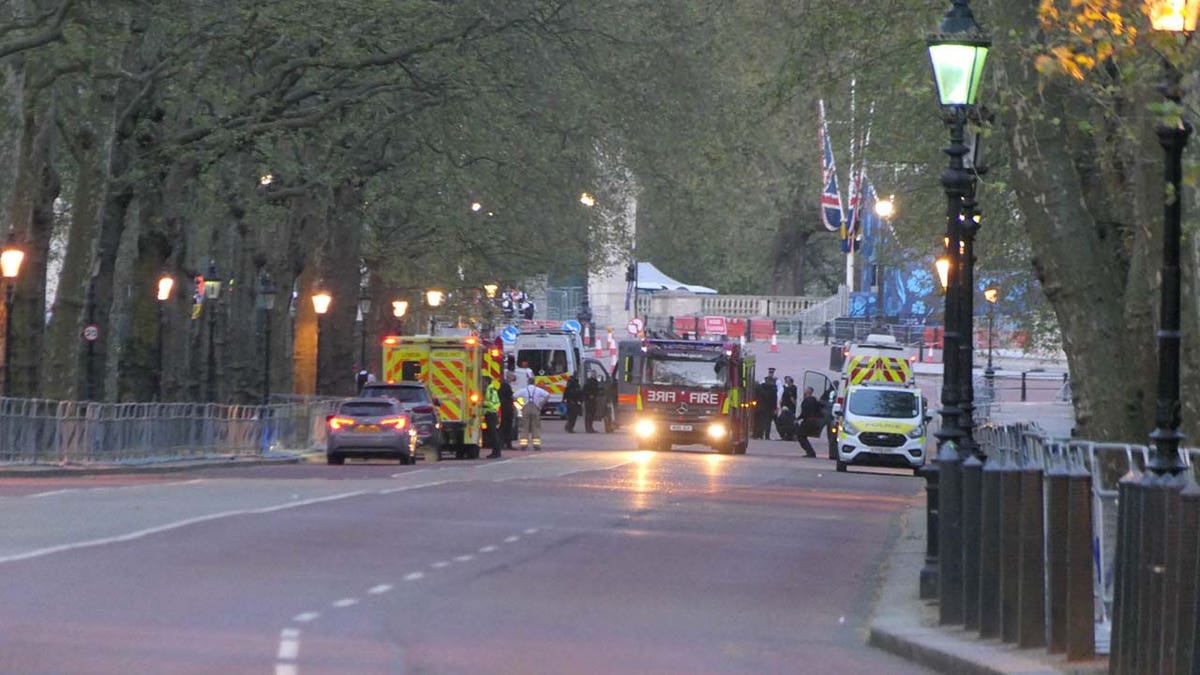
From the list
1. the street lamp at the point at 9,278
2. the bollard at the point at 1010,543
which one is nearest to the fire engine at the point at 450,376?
the street lamp at the point at 9,278

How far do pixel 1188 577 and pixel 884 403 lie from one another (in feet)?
120

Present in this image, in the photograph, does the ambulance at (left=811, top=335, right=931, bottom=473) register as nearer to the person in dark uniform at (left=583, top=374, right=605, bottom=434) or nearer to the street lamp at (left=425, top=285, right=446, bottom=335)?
the street lamp at (left=425, top=285, right=446, bottom=335)

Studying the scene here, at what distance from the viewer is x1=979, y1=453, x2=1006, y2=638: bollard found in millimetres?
13375

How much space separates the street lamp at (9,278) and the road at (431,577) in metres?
6.86

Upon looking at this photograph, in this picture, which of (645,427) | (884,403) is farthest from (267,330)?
(884,403)

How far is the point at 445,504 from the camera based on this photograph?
26922 mm

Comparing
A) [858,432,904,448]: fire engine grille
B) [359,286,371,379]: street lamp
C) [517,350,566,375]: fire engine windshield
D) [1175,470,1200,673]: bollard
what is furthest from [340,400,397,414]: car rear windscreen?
[517,350,566,375]: fire engine windshield

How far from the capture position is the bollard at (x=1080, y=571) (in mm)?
11984

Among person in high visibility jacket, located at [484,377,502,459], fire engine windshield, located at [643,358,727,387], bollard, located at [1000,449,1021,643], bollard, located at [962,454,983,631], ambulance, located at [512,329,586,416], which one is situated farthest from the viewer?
ambulance, located at [512,329,586,416]

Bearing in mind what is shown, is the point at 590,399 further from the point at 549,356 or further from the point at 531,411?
the point at 531,411

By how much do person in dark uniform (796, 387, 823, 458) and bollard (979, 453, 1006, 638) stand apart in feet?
127

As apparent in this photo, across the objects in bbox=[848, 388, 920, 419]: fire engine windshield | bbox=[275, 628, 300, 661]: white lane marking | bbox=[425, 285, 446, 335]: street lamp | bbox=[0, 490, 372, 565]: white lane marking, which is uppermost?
bbox=[425, 285, 446, 335]: street lamp

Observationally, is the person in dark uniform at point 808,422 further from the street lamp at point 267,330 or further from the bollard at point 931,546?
the bollard at point 931,546

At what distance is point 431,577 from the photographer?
17.6 m
